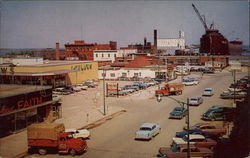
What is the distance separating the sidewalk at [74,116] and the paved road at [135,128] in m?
1.59

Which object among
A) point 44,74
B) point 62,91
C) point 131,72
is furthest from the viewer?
point 131,72

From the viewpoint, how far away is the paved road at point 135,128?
2047 cm

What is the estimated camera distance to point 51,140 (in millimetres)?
20484

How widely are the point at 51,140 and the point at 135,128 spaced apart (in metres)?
8.52

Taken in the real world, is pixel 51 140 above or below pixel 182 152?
above

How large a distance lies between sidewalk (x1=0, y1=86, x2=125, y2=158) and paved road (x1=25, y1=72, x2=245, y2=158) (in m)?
1.59

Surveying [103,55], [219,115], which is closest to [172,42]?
[103,55]

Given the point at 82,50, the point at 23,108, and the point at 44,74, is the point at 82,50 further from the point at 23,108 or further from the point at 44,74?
the point at 23,108

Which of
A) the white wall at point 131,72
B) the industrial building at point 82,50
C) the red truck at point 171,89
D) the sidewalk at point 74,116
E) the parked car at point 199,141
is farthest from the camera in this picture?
the industrial building at point 82,50

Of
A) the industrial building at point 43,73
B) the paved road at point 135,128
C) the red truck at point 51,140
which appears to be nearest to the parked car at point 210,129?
the paved road at point 135,128

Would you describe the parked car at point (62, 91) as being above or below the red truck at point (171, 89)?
below

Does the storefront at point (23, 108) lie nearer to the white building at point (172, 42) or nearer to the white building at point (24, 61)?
the white building at point (24, 61)

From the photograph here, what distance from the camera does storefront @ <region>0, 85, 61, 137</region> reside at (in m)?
24.3

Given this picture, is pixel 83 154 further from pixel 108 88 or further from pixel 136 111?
pixel 108 88
